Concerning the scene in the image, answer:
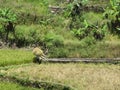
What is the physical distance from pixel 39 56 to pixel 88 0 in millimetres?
6534

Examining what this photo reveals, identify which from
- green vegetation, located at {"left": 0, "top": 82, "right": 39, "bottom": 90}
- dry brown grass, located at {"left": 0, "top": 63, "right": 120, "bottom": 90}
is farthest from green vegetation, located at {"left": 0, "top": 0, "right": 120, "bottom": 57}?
green vegetation, located at {"left": 0, "top": 82, "right": 39, "bottom": 90}

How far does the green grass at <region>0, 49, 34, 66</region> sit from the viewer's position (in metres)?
20.6

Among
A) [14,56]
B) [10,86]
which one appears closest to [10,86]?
[10,86]

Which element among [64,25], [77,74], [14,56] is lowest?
[77,74]

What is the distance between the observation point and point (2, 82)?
61.5 ft

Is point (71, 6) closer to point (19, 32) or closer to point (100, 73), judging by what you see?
point (19, 32)

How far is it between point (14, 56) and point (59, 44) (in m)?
2.74

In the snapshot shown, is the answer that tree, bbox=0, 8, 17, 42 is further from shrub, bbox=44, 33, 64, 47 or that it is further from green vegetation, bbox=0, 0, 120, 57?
shrub, bbox=44, 33, 64, 47

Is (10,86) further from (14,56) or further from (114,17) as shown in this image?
(114,17)

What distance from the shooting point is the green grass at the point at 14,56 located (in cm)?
2065

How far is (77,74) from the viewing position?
19406 millimetres

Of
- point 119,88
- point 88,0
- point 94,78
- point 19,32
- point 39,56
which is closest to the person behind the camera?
point 119,88

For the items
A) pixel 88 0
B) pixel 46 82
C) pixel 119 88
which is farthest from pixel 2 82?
pixel 88 0

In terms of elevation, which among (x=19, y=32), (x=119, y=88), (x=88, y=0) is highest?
(x=88, y=0)
